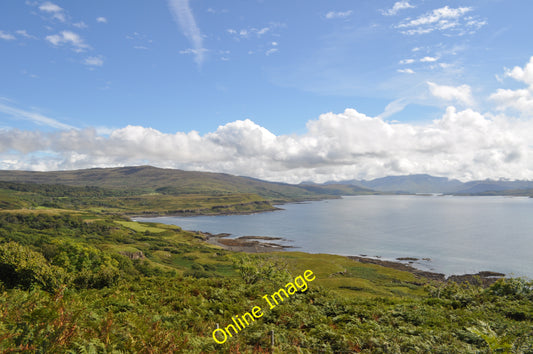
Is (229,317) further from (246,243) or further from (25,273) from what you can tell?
(246,243)

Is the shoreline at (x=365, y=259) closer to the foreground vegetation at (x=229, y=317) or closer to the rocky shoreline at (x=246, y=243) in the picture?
the rocky shoreline at (x=246, y=243)

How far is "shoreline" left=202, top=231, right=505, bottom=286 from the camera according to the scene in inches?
3555

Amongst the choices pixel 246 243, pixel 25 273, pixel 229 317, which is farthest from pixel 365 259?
pixel 25 273

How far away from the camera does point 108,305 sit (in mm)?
20938

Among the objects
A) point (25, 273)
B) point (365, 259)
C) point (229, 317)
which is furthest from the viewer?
point (365, 259)

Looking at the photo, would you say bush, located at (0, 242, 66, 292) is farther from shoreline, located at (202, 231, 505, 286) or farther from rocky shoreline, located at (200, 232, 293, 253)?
rocky shoreline, located at (200, 232, 293, 253)

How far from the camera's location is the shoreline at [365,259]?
90.3m

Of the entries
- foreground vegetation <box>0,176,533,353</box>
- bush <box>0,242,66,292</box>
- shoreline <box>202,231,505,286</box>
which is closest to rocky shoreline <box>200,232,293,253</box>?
shoreline <box>202,231,505,286</box>

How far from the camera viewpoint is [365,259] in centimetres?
12244

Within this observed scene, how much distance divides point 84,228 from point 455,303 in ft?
624

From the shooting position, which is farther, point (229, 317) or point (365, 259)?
point (365, 259)

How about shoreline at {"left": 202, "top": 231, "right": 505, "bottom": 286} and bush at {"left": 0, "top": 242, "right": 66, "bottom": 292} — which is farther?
shoreline at {"left": 202, "top": 231, "right": 505, "bottom": 286}

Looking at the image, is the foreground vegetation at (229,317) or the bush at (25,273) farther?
the bush at (25,273)

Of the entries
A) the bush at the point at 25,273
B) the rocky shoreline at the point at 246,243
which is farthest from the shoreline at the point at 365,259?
the bush at the point at 25,273
